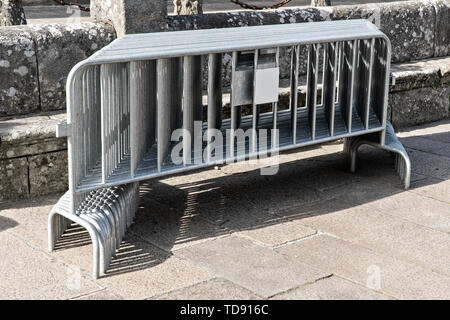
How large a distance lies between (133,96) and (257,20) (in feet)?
8.41

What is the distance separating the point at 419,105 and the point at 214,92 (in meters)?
3.00

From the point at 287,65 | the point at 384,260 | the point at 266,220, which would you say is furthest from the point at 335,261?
the point at 287,65

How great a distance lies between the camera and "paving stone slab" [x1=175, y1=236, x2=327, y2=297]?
3.54 metres

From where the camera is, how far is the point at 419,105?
6.70m

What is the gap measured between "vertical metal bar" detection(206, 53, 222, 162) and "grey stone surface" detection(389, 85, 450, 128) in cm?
249

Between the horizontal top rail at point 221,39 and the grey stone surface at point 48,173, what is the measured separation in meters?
1.13

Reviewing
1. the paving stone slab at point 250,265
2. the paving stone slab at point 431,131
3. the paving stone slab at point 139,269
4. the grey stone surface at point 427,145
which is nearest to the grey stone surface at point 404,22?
the paving stone slab at point 431,131

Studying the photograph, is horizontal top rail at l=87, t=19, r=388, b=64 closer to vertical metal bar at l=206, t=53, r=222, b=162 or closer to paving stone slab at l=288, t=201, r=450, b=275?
vertical metal bar at l=206, t=53, r=222, b=162

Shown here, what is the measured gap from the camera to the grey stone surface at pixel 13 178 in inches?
181

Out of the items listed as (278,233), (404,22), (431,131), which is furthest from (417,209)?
(404,22)

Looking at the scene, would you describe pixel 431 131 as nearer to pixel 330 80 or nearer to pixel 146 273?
pixel 330 80

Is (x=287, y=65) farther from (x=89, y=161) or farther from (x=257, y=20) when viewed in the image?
(x=89, y=161)

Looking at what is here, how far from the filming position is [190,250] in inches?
155

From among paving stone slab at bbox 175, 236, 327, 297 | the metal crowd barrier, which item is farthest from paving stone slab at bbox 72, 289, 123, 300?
paving stone slab at bbox 175, 236, 327, 297
